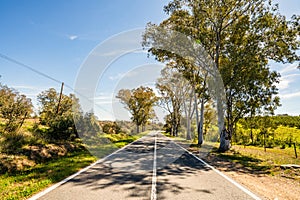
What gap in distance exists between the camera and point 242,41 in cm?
1675

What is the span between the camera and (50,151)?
11.1 metres

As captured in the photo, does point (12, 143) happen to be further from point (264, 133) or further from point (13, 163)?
point (264, 133)

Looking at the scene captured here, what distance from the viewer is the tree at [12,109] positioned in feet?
49.4

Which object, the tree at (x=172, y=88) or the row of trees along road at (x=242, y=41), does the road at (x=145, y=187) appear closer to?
the row of trees along road at (x=242, y=41)

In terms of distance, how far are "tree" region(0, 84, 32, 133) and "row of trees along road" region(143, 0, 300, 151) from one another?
50.9 feet

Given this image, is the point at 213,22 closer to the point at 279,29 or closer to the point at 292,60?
the point at 279,29

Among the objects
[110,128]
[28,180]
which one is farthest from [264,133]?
[28,180]

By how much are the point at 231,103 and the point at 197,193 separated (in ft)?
53.5

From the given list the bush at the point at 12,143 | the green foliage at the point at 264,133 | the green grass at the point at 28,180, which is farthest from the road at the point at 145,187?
the green foliage at the point at 264,133

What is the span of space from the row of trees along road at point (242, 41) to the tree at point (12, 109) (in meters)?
15.5

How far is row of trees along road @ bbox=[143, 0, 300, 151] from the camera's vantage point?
1507cm

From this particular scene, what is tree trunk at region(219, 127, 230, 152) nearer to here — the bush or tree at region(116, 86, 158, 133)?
the bush

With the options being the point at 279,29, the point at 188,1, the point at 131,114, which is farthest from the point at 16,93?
the point at 131,114

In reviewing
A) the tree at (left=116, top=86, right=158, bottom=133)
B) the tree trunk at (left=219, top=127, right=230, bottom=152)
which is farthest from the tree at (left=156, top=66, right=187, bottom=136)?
the tree trunk at (left=219, top=127, right=230, bottom=152)
